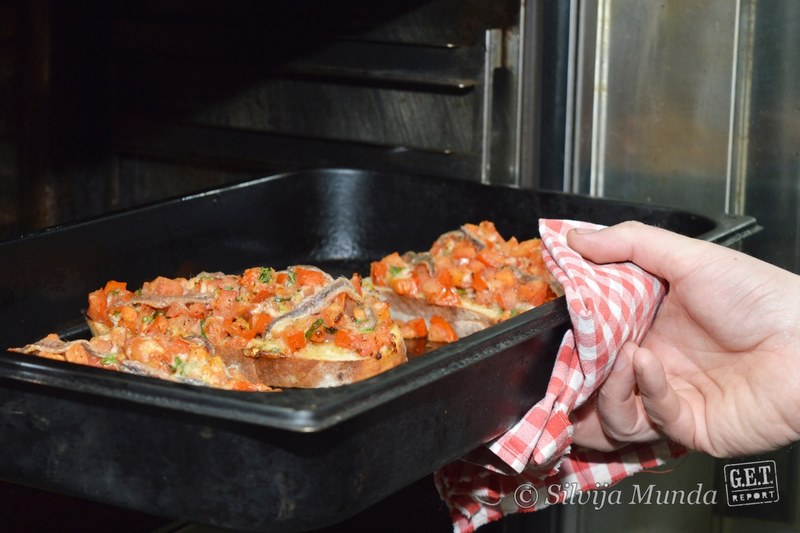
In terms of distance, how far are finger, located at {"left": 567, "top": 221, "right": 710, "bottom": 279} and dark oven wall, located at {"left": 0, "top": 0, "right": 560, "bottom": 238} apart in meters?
0.83

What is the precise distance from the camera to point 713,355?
2.17 meters

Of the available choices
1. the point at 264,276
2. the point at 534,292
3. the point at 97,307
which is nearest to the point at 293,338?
the point at 264,276

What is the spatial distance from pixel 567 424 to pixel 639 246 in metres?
0.36

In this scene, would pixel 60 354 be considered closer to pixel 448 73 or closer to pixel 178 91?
pixel 448 73

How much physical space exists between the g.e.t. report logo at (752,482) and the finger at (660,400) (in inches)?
34.2

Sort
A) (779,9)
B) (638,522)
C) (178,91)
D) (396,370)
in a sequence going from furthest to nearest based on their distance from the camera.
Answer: (178,91) → (638,522) → (779,9) → (396,370)

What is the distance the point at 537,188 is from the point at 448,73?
0.38m

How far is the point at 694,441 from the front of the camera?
2129 mm

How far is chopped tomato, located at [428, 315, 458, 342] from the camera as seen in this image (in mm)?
2537

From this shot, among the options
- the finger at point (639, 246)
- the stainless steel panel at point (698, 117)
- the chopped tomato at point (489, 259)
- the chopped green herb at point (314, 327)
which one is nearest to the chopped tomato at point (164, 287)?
the chopped green herb at point (314, 327)

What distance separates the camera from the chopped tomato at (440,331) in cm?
254

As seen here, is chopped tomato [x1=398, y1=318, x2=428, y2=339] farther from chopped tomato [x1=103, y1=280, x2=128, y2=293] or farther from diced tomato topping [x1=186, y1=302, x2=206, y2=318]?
chopped tomato [x1=103, y1=280, x2=128, y2=293]

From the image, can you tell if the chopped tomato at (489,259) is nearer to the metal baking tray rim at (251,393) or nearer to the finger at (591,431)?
the finger at (591,431)

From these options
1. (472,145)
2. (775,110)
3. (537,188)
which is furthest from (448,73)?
(775,110)
